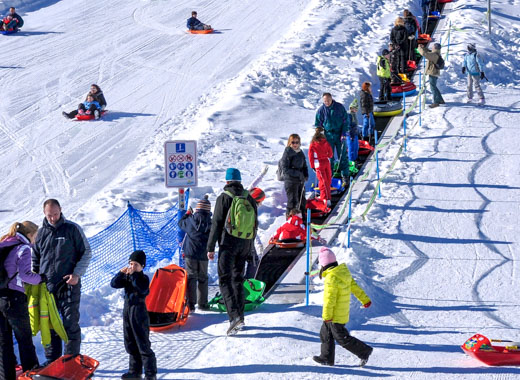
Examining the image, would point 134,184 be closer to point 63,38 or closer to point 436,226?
point 436,226

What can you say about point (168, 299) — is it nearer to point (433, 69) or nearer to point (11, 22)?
point (433, 69)

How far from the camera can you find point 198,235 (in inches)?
393

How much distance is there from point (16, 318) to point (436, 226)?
678 cm

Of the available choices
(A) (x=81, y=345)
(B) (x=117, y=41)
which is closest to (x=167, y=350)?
(A) (x=81, y=345)

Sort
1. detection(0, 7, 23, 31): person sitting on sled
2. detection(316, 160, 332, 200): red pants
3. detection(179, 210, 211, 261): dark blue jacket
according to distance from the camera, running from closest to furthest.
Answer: detection(179, 210, 211, 261): dark blue jacket
detection(316, 160, 332, 200): red pants
detection(0, 7, 23, 31): person sitting on sled

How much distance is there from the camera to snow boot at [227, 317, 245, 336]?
9.19 m

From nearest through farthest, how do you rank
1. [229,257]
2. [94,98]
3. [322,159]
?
[229,257], [322,159], [94,98]

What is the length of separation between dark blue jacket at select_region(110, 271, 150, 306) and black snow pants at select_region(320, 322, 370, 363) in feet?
6.05

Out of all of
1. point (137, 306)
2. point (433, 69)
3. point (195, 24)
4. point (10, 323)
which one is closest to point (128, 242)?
point (137, 306)

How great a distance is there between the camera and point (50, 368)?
803cm

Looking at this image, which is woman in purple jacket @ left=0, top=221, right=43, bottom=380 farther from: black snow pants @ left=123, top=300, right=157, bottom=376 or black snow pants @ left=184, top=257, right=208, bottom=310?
black snow pants @ left=184, top=257, right=208, bottom=310

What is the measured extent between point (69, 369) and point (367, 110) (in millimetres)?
9616

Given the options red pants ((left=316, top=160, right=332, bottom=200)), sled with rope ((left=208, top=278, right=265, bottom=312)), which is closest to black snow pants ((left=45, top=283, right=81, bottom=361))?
sled with rope ((left=208, top=278, right=265, bottom=312))

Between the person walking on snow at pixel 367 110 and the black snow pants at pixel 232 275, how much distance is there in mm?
7438
